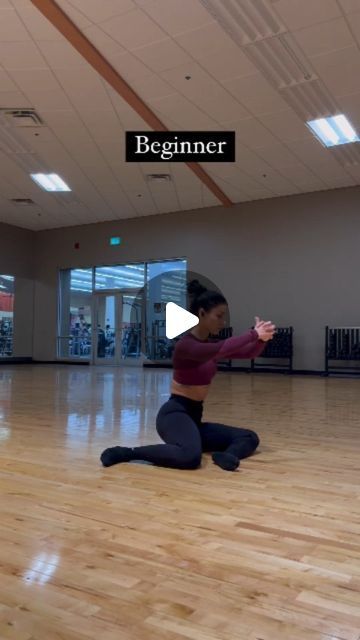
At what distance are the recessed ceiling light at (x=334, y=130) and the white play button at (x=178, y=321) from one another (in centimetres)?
616

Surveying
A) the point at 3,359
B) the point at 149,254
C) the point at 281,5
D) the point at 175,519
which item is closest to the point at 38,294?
the point at 3,359

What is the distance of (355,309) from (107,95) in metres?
6.43

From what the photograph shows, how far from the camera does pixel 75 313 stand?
15.0 meters

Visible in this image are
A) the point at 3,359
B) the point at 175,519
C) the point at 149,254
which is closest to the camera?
the point at 175,519

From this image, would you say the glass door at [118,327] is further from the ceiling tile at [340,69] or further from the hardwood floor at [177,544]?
the hardwood floor at [177,544]

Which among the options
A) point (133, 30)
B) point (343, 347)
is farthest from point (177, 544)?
point (343, 347)

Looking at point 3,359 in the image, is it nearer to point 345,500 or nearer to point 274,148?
point 274,148

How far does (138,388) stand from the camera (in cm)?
721

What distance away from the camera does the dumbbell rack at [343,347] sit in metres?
10.3

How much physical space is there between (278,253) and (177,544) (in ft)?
34.5

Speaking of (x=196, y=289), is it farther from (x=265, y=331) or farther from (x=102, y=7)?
(x=102, y=7)

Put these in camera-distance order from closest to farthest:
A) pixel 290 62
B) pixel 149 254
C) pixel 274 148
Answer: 1. pixel 290 62
2. pixel 274 148
3. pixel 149 254

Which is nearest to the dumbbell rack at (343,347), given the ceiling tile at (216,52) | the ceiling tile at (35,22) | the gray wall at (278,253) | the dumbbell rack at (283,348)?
the gray wall at (278,253)

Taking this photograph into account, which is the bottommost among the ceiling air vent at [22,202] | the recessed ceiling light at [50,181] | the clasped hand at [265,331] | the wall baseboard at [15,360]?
the wall baseboard at [15,360]
